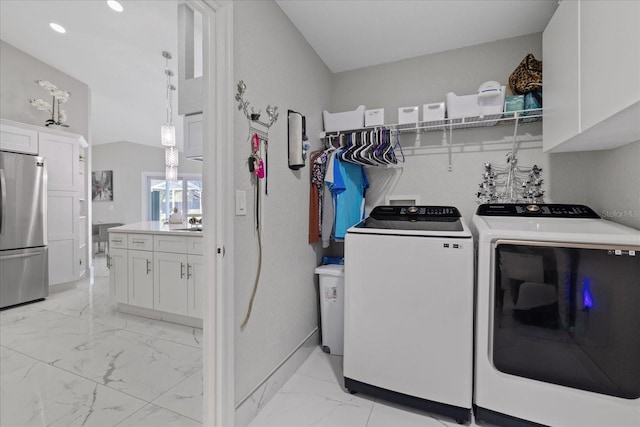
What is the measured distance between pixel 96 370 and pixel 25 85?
3.66 meters

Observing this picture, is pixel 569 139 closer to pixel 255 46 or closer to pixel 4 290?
pixel 255 46

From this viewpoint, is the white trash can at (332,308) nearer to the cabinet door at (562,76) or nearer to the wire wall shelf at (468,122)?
the wire wall shelf at (468,122)

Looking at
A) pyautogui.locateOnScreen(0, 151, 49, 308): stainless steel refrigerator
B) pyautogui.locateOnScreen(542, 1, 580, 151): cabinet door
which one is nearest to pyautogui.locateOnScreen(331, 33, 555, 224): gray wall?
pyautogui.locateOnScreen(542, 1, 580, 151): cabinet door

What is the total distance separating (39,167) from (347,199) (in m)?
3.60

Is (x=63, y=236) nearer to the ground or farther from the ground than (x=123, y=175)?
nearer to the ground

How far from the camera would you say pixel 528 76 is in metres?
1.86

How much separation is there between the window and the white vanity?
450 cm

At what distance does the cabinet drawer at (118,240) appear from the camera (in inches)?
110

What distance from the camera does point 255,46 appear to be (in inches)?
59.7

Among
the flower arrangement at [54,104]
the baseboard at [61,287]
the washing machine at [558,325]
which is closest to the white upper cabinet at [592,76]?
the washing machine at [558,325]

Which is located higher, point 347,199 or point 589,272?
point 347,199

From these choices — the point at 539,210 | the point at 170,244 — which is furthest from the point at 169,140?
the point at 539,210

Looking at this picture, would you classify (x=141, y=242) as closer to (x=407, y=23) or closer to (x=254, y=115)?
(x=254, y=115)

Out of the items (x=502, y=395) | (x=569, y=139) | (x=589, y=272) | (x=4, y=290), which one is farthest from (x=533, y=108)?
(x=4, y=290)
